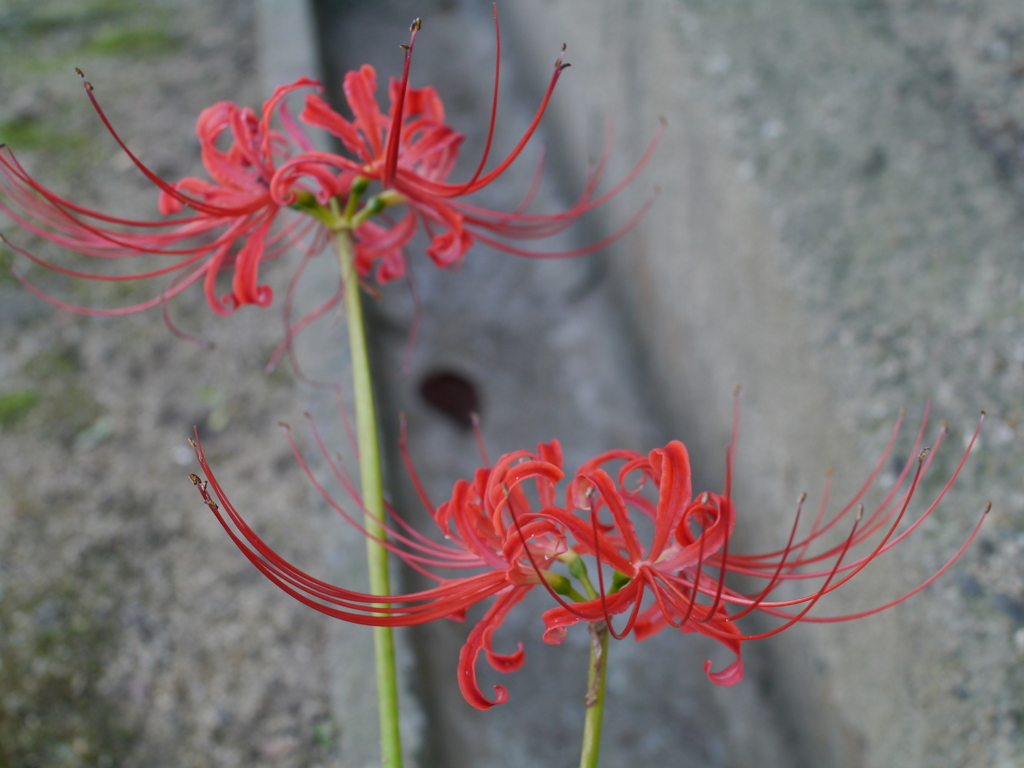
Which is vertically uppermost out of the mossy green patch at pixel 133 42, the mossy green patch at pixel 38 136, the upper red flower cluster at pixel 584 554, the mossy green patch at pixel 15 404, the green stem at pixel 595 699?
the mossy green patch at pixel 133 42

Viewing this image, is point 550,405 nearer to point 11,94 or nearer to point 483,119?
point 483,119

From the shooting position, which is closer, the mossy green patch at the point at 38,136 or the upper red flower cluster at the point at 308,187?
the upper red flower cluster at the point at 308,187

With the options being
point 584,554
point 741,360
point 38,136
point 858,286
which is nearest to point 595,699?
point 584,554

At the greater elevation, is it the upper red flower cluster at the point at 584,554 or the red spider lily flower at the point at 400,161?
the red spider lily flower at the point at 400,161

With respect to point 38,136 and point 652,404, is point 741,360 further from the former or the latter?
point 38,136

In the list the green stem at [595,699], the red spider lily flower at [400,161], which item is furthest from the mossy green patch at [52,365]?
the green stem at [595,699]

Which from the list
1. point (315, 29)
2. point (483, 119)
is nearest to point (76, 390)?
point (315, 29)

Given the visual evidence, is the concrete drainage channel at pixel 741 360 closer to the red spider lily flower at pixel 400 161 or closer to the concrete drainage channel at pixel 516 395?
the concrete drainage channel at pixel 516 395

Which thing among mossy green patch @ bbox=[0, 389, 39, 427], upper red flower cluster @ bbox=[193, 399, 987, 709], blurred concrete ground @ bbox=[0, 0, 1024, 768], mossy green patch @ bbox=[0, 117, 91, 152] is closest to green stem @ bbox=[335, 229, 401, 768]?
upper red flower cluster @ bbox=[193, 399, 987, 709]
